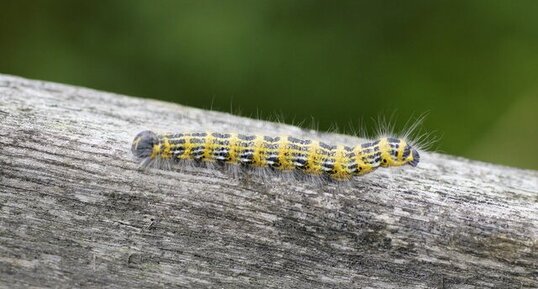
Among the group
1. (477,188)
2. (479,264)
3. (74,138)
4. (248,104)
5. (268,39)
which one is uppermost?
(268,39)

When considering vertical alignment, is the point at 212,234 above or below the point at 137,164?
below

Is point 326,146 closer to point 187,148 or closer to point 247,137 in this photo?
point 247,137

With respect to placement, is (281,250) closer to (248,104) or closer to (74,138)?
(74,138)

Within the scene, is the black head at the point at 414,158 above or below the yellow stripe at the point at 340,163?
above

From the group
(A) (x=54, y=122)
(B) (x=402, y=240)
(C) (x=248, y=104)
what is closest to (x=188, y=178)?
(A) (x=54, y=122)

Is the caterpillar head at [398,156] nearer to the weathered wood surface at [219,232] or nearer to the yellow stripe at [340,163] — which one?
the yellow stripe at [340,163]

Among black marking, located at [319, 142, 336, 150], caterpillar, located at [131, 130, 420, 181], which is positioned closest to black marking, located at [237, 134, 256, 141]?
caterpillar, located at [131, 130, 420, 181]

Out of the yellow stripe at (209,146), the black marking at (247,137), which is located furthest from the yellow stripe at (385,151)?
the yellow stripe at (209,146)
